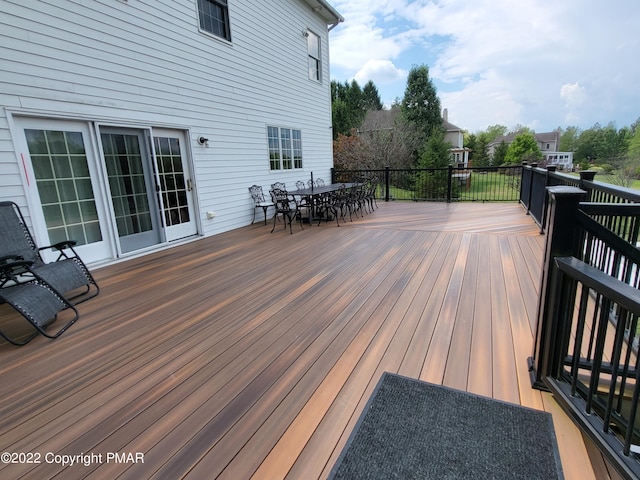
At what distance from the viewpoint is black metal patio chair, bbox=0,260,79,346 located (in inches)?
91.3

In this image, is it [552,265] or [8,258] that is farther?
[8,258]

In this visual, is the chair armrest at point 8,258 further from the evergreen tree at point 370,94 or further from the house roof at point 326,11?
the evergreen tree at point 370,94

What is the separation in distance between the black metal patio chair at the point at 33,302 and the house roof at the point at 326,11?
8840 millimetres

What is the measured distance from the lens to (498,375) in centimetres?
181

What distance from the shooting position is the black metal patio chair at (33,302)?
2.32m

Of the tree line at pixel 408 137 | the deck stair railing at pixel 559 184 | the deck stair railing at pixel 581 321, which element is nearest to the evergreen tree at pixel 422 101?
the tree line at pixel 408 137

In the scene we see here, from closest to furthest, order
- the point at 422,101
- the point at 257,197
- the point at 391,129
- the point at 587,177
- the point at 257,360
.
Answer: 1. the point at 257,360
2. the point at 587,177
3. the point at 257,197
4. the point at 391,129
5. the point at 422,101

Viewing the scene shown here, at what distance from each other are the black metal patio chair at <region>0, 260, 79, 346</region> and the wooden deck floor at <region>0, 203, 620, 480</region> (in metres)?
0.15

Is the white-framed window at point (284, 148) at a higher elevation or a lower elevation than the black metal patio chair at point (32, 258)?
higher

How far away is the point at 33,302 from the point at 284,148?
21.3 ft

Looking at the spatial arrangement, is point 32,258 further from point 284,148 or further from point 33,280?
point 284,148

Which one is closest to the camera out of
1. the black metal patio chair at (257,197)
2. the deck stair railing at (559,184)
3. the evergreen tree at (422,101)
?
the deck stair railing at (559,184)

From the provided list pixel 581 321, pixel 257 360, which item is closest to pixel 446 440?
pixel 581 321

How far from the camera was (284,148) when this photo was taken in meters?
8.11
